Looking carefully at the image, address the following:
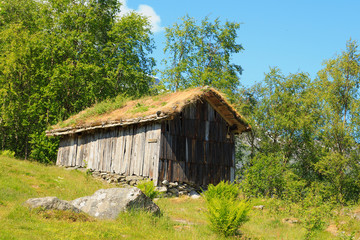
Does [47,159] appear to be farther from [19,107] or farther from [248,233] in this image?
[248,233]

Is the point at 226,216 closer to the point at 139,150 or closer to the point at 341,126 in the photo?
the point at 139,150

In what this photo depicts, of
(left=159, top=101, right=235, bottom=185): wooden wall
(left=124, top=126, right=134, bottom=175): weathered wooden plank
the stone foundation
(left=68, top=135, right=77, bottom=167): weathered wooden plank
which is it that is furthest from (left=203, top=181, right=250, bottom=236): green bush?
(left=68, top=135, right=77, bottom=167): weathered wooden plank

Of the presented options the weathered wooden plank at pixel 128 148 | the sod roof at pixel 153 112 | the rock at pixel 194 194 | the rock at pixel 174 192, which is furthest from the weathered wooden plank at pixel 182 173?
the weathered wooden plank at pixel 128 148

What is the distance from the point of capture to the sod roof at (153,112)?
1715cm

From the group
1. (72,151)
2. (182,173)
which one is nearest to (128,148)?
(182,173)

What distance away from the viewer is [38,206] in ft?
30.0

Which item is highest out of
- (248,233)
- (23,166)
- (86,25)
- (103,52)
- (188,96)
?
(86,25)

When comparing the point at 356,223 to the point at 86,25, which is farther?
the point at 86,25

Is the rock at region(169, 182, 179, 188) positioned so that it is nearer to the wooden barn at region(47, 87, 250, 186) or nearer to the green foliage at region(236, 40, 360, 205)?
the wooden barn at region(47, 87, 250, 186)

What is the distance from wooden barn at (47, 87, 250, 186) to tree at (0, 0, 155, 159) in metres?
8.35

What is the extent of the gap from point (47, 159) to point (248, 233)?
2059 cm

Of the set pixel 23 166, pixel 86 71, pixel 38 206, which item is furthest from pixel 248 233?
pixel 86 71

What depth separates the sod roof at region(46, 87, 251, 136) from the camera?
56.3 ft

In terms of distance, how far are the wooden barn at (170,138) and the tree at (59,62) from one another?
835 centimetres
